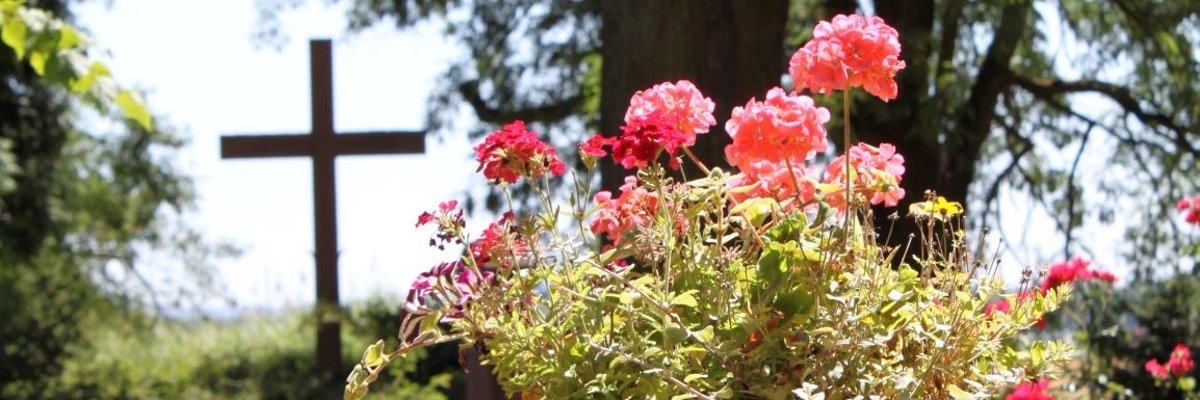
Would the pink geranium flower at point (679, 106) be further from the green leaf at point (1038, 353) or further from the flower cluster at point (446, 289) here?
the green leaf at point (1038, 353)

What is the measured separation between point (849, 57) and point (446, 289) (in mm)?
750

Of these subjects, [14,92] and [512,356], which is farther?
[14,92]

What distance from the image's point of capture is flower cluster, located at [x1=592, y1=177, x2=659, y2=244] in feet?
8.57

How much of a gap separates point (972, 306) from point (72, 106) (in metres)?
15.3

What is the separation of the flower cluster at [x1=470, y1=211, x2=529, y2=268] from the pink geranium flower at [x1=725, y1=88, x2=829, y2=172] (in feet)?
1.28

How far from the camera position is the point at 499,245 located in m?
2.48

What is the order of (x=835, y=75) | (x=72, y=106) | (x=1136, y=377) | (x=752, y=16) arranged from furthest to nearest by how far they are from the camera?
(x=72, y=106) < (x=1136, y=377) < (x=752, y=16) < (x=835, y=75)

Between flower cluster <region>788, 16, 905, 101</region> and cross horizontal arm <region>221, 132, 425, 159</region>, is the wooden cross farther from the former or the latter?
flower cluster <region>788, 16, 905, 101</region>

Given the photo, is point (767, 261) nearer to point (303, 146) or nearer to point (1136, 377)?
point (1136, 377)

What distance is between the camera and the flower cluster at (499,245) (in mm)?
2449

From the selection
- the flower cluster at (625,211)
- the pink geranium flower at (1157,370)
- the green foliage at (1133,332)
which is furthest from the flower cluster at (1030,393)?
the green foliage at (1133,332)

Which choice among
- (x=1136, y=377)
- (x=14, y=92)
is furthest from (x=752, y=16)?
(x=14, y=92)

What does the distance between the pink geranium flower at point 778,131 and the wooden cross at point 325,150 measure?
6513mm

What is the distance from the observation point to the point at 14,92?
15.2 m
